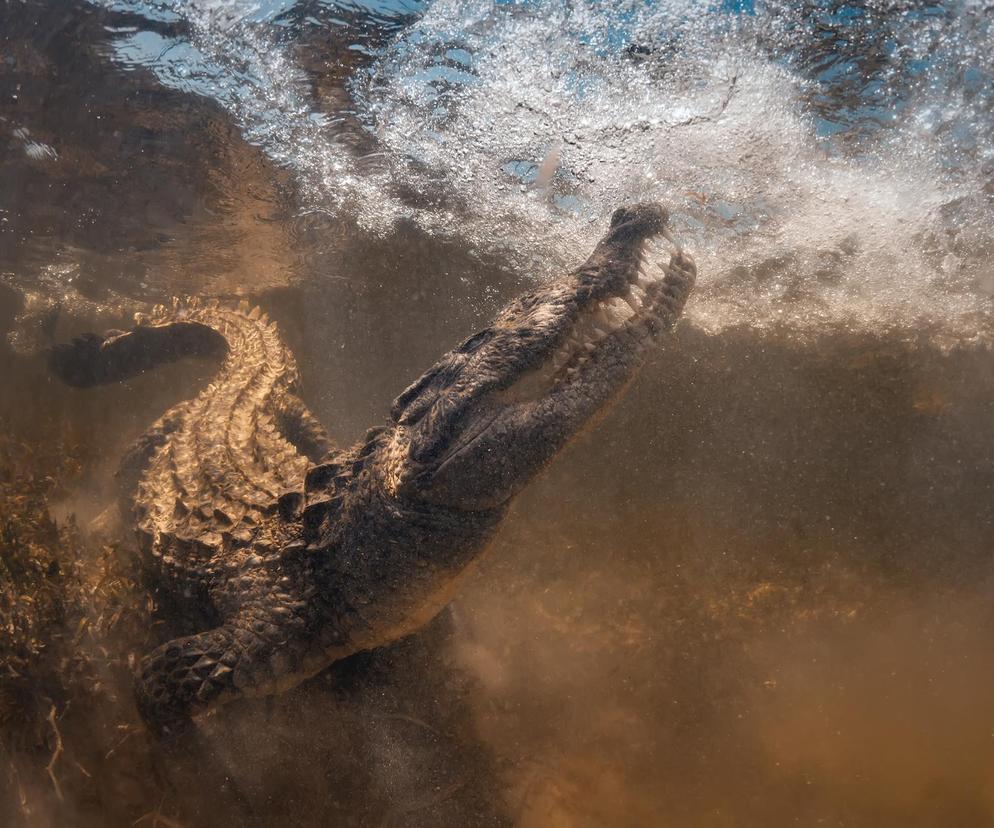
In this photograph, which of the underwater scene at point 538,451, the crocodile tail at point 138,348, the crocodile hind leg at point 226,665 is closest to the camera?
the crocodile hind leg at point 226,665

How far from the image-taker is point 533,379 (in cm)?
277

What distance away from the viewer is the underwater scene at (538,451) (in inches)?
131

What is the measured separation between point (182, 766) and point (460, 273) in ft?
31.8

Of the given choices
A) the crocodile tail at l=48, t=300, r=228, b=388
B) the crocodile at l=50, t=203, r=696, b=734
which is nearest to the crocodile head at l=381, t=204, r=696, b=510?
the crocodile at l=50, t=203, r=696, b=734

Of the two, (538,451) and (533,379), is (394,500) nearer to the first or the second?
(538,451)

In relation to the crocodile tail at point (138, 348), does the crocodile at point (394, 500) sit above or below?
above

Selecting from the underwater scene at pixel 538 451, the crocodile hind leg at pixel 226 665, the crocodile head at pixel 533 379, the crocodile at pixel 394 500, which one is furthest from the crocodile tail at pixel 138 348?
the crocodile head at pixel 533 379

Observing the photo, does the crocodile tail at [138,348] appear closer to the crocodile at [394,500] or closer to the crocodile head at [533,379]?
the crocodile at [394,500]

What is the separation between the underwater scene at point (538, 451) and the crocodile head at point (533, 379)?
2 cm

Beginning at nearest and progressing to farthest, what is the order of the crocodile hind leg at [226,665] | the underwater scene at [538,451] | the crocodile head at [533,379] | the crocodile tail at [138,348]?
the crocodile head at [533,379] → the crocodile hind leg at [226,665] → the underwater scene at [538,451] → the crocodile tail at [138,348]

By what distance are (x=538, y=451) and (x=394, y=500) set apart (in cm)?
88

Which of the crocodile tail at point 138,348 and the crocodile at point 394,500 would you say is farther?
the crocodile tail at point 138,348

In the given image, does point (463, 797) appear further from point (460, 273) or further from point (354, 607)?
point (460, 273)

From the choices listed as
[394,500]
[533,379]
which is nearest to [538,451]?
[533,379]
